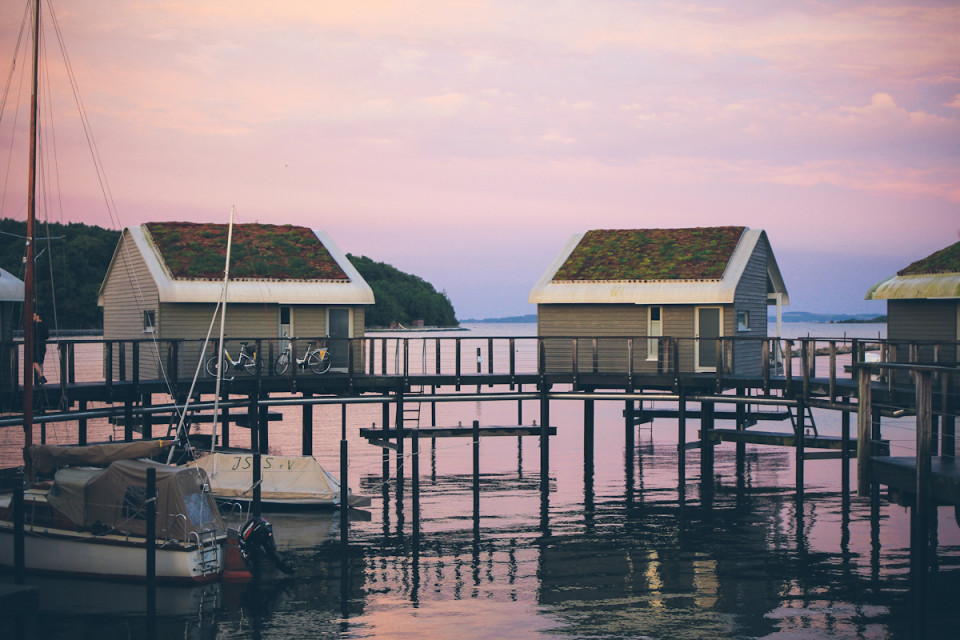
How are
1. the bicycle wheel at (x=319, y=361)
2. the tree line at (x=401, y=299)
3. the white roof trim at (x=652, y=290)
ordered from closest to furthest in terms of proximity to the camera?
the bicycle wheel at (x=319, y=361)
the white roof trim at (x=652, y=290)
the tree line at (x=401, y=299)

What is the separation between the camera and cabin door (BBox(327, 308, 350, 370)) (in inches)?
1344

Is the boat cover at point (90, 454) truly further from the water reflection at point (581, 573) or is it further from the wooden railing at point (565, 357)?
the wooden railing at point (565, 357)

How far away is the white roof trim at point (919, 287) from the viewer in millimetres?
29766

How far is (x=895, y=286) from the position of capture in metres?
31.6

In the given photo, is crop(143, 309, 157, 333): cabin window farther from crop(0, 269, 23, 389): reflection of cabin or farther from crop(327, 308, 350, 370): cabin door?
crop(327, 308, 350, 370): cabin door

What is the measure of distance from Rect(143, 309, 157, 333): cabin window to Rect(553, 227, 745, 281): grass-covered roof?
14011 mm

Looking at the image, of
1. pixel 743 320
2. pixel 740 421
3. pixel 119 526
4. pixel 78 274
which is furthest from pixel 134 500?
pixel 78 274

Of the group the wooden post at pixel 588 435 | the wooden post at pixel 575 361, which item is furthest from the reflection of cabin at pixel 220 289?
the wooden post at pixel 588 435

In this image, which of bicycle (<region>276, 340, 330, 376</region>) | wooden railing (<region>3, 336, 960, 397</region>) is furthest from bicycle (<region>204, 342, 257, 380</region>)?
bicycle (<region>276, 340, 330, 376</region>)

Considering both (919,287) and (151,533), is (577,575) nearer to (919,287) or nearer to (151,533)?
(151,533)

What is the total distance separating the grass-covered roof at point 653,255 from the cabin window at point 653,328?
1190 millimetres


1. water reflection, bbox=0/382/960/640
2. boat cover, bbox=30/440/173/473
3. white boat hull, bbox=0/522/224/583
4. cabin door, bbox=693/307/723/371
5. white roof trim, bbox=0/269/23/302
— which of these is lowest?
water reflection, bbox=0/382/960/640

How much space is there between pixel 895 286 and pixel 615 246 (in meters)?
10.1

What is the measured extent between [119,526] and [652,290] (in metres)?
18.9
